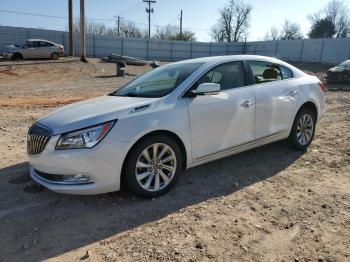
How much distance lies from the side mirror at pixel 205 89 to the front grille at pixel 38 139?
1.74 meters

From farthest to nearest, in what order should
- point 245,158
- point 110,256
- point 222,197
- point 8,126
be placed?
point 8,126 → point 245,158 → point 222,197 → point 110,256

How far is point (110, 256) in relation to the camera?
327 centimetres

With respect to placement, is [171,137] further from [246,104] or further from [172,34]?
[172,34]

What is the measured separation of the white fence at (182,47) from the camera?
3550 centimetres

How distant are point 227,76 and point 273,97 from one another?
0.82 m

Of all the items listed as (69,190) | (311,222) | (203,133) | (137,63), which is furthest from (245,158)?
(137,63)

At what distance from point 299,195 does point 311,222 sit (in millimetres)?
672

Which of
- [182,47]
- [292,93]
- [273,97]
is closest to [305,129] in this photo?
[292,93]

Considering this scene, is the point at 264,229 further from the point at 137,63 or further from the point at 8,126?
the point at 137,63

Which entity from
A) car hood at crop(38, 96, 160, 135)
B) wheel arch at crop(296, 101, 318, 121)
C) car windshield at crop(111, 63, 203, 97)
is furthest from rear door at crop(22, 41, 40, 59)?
wheel arch at crop(296, 101, 318, 121)

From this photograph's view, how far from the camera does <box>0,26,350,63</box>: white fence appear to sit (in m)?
35.5

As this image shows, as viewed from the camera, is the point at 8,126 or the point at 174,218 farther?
the point at 8,126

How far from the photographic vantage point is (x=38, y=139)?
416cm

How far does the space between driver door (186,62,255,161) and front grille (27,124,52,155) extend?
1.66 metres
